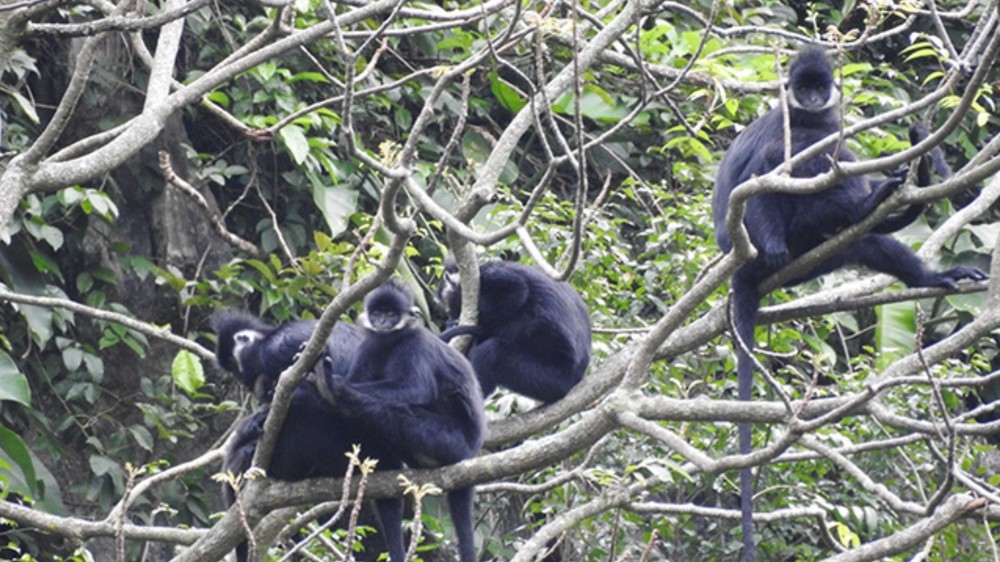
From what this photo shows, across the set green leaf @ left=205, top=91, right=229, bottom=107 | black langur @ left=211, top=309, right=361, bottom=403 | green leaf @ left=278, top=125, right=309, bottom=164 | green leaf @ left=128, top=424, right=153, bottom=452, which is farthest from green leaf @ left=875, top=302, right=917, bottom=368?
green leaf @ left=128, top=424, right=153, bottom=452

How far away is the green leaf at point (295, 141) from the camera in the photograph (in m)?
6.43

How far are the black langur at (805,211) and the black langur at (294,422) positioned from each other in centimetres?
123

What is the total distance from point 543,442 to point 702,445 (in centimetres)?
209

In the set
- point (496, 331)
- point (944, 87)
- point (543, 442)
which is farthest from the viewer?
point (496, 331)

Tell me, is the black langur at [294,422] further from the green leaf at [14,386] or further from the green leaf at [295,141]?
the green leaf at [295,141]

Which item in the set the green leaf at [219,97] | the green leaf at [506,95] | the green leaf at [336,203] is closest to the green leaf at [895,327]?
the green leaf at [506,95]

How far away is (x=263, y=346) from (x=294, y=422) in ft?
1.11

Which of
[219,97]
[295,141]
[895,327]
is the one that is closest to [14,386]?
[295,141]

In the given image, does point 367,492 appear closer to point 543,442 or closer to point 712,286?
point 543,442

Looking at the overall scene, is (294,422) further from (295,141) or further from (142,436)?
(142,436)

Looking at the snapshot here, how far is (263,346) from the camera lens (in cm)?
489

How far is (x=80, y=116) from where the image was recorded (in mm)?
7391

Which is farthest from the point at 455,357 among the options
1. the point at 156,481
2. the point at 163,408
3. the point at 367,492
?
the point at 163,408

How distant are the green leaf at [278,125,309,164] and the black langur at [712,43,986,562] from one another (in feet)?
6.28
